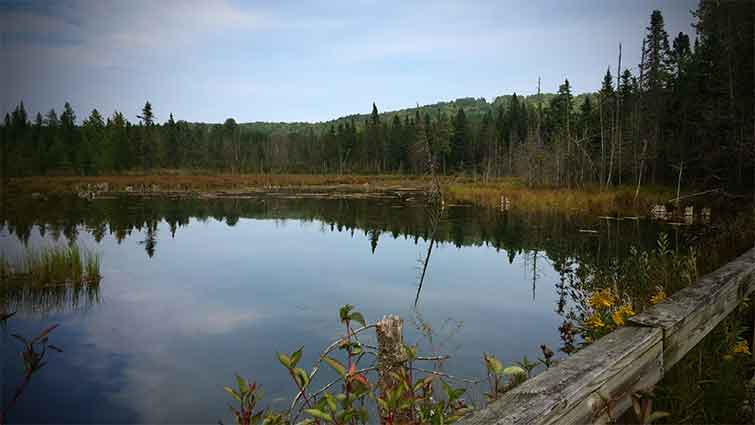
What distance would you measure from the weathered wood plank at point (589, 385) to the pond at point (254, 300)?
4.19 metres

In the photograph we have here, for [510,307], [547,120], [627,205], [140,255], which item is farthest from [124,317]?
[547,120]

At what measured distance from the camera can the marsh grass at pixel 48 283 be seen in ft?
30.2

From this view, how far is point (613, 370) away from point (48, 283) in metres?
12.1

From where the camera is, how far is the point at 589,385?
54.4 inches

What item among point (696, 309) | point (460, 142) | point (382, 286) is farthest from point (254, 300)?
point (460, 142)

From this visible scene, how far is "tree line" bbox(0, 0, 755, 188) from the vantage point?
66.2 ft

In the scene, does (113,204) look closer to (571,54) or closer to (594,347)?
(571,54)

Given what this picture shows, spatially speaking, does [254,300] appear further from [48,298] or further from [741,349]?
[741,349]

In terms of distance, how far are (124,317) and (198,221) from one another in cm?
1520

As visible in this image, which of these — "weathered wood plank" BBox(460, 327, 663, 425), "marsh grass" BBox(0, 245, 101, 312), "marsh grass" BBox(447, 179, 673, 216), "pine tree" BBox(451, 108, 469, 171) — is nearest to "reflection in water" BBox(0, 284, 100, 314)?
"marsh grass" BBox(0, 245, 101, 312)

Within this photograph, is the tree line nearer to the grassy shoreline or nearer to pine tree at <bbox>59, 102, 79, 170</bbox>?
pine tree at <bbox>59, 102, 79, 170</bbox>

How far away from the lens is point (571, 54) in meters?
26.7

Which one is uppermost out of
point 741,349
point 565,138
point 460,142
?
point 460,142

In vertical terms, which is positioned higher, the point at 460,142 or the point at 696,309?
the point at 460,142
